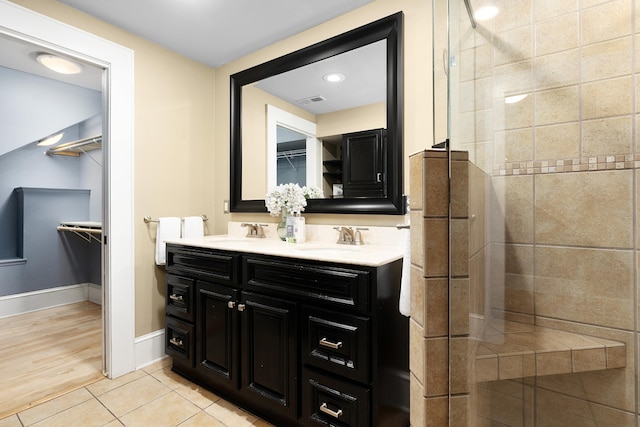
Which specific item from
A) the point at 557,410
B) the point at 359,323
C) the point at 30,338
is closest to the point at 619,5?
the point at 557,410

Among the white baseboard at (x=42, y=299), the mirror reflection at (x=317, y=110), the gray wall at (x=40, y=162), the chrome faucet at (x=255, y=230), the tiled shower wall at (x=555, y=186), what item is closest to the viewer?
the tiled shower wall at (x=555, y=186)

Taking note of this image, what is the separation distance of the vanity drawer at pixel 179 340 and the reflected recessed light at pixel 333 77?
1817 mm

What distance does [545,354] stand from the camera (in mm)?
942

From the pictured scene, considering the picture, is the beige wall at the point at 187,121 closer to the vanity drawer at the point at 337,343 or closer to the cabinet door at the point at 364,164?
the cabinet door at the point at 364,164

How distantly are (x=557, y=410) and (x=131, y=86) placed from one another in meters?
2.78

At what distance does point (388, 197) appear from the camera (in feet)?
5.66

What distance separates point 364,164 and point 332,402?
49.0 inches

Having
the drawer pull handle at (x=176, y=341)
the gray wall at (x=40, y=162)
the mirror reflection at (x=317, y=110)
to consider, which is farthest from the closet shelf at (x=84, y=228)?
the mirror reflection at (x=317, y=110)

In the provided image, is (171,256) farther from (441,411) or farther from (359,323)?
(441,411)

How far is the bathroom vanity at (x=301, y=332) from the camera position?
4.05 ft

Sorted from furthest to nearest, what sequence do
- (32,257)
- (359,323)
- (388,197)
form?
(32,257) → (388,197) → (359,323)

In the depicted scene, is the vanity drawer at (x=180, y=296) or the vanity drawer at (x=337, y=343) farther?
the vanity drawer at (x=180, y=296)

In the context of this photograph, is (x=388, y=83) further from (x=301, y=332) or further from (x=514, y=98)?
(x=301, y=332)

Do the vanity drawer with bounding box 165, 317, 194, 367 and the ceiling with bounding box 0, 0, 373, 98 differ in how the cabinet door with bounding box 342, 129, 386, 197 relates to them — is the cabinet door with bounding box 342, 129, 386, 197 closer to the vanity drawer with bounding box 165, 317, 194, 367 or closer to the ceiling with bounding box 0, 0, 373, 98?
the ceiling with bounding box 0, 0, 373, 98
